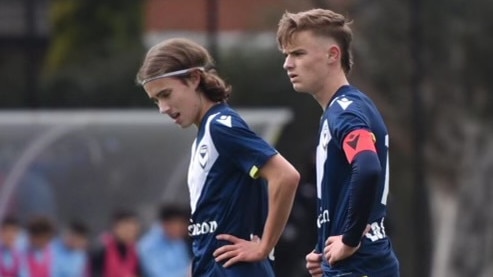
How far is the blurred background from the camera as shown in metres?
14.9

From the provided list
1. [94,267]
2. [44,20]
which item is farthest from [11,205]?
[44,20]

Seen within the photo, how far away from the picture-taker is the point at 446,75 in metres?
17.1

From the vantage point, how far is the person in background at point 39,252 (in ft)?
44.5

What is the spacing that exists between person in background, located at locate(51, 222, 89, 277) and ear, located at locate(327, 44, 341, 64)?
7.74m

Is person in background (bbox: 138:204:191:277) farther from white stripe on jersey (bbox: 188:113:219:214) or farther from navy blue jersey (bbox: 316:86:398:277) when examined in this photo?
navy blue jersey (bbox: 316:86:398:277)

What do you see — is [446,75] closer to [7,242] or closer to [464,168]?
[464,168]

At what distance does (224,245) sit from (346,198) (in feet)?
2.06

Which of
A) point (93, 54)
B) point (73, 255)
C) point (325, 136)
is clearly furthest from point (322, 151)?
point (93, 54)

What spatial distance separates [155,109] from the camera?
15273 millimetres

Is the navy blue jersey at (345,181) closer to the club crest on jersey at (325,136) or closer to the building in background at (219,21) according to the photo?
the club crest on jersey at (325,136)

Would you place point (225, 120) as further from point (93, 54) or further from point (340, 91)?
point (93, 54)

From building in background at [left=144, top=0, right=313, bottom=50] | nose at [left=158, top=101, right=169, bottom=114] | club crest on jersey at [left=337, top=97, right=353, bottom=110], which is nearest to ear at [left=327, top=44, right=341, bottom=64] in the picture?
club crest on jersey at [left=337, top=97, right=353, bottom=110]

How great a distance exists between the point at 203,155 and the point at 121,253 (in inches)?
275

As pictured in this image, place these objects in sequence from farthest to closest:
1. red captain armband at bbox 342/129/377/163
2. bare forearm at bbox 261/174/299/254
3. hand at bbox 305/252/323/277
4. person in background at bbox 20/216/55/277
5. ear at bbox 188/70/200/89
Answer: person in background at bbox 20/216/55/277, ear at bbox 188/70/200/89, bare forearm at bbox 261/174/299/254, hand at bbox 305/252/323/277, red captain armband at bbox 342/129/377/163
